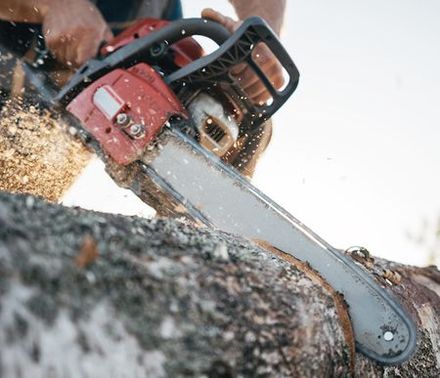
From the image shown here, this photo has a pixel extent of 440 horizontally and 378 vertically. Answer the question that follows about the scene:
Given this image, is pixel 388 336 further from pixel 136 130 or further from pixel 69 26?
pixel 69 26

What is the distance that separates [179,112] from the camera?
1.92 m

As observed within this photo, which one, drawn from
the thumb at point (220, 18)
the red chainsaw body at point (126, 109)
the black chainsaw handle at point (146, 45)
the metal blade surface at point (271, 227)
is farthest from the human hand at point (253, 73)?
the metal blade surface at point (271, 227)

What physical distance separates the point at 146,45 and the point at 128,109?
1.03 feet

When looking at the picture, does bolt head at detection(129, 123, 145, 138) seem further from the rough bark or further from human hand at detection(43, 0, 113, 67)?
the rough bark

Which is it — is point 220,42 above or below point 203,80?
above

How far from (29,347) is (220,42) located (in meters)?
1.75

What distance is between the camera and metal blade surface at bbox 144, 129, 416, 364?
3.75 feet

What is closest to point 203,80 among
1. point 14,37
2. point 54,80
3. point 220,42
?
point 220,42

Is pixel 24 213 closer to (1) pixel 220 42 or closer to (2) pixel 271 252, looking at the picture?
(2) pixel 271 252

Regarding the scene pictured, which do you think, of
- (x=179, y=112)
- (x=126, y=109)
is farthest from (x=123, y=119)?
(x=179, y=112)

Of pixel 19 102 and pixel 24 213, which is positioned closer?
pixel 24 213

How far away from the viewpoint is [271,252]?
45.6 inches

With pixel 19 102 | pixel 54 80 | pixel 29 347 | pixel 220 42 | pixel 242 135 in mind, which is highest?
pixel 220 42

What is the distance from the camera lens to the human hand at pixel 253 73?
2078mm
